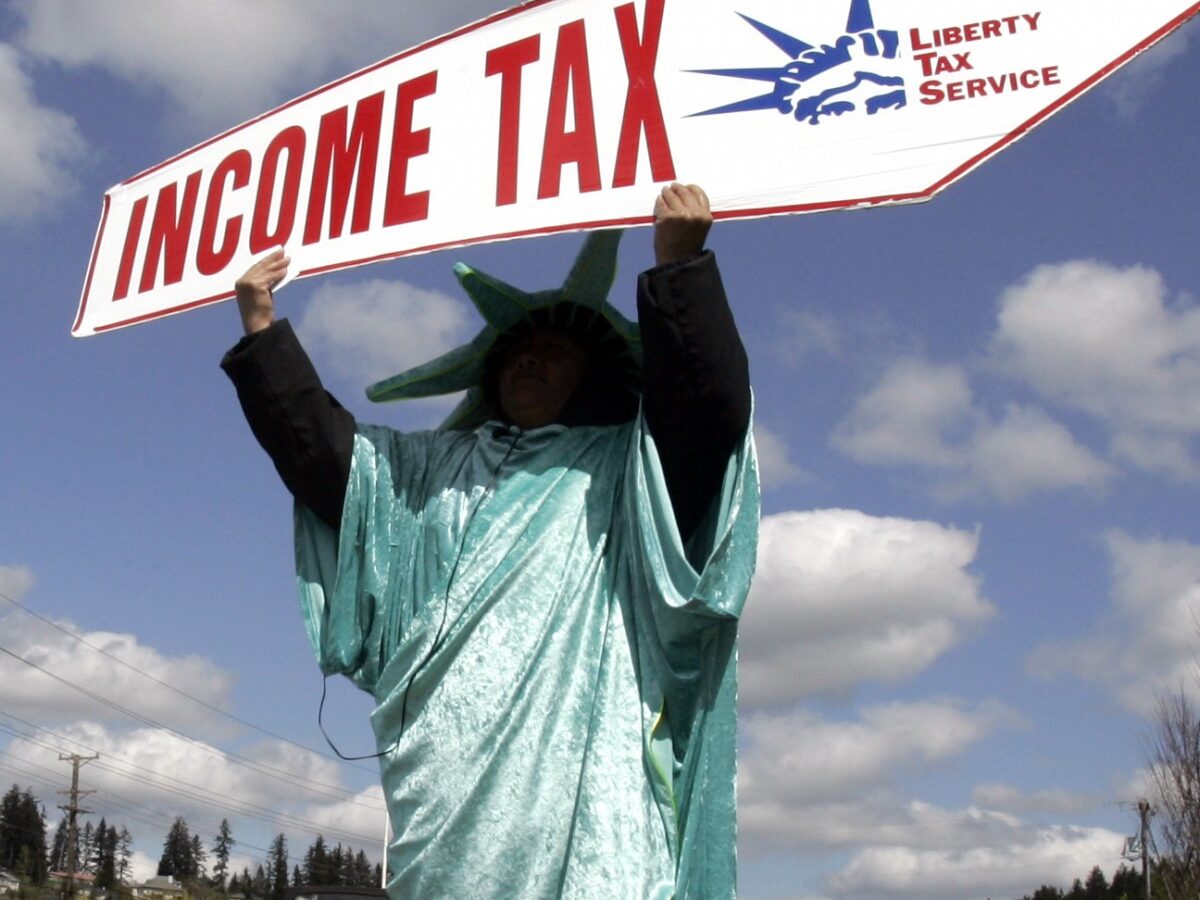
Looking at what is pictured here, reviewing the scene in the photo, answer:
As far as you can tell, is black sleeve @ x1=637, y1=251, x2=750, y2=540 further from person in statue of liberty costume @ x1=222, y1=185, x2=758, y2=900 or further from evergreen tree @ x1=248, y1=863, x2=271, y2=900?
evergreen tree @ x1=248, y1=863, x2=271, y2=900

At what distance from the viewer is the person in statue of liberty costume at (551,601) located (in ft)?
10.2

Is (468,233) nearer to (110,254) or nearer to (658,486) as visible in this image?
(658,486)

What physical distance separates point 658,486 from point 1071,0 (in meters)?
1.44

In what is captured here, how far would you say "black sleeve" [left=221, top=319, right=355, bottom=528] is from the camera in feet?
11.8

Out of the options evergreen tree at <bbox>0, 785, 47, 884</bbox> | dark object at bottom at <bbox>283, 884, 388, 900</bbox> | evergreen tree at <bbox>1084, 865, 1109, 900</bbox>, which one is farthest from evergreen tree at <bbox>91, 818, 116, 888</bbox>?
dark object at bottom at <bbox>283, 884, 388, 900</bbox>

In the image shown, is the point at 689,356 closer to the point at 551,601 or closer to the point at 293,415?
the point at 551,601

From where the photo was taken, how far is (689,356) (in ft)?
10.6

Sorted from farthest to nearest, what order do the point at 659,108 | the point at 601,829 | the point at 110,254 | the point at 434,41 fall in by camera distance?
the point at 110,254, the point at 434,41, the point at 659,108, the point at 601,829

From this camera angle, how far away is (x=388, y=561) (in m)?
3.63

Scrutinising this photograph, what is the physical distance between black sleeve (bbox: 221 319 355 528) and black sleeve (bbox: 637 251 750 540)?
869mm

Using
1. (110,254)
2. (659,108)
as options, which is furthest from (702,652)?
(110,254)

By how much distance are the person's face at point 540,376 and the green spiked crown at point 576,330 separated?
37mm

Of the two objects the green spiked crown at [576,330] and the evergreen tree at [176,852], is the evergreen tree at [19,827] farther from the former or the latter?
the green spiked crown at [576,330]

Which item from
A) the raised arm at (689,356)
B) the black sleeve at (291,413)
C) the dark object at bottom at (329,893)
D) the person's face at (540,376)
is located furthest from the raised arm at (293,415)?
the dark object at bottom at (329,893)
